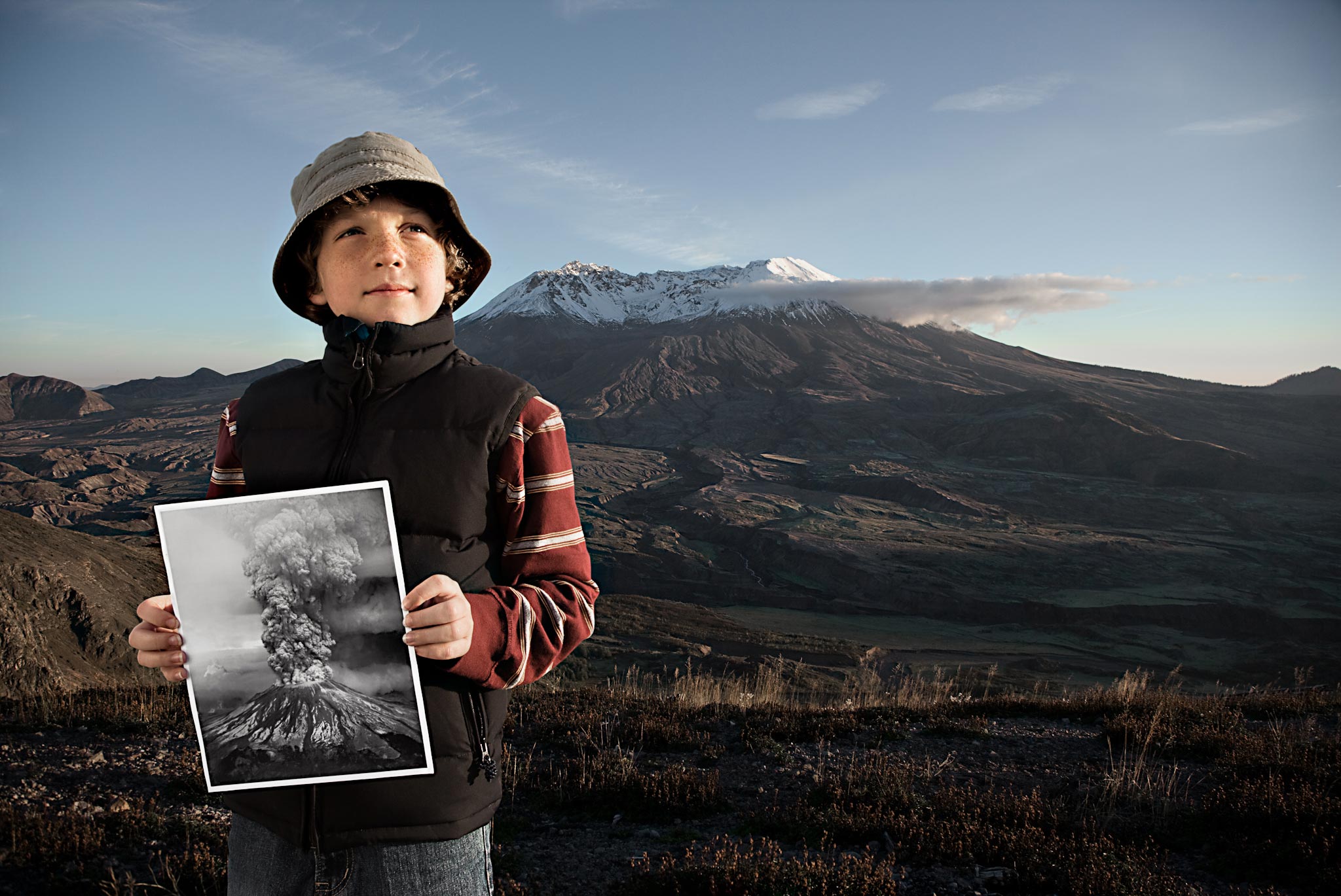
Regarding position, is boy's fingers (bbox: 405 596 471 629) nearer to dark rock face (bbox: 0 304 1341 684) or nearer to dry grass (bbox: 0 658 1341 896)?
dark rock face (bbox: 0 304 1341 684)

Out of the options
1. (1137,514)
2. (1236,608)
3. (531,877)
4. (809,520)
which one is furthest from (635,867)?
(1137,514)

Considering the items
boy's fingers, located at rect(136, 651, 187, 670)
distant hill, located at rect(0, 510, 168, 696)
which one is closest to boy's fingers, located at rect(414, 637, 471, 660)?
boy's fingers, located at rect(136, 651, 187, 670)

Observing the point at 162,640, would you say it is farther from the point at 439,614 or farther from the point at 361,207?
the point at 361,207

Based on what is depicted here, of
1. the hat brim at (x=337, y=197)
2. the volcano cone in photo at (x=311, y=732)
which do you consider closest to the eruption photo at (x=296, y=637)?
the volcano cone in photo at (x=311, y=732)

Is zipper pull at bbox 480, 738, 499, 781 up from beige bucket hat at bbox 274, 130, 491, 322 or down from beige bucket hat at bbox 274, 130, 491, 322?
down

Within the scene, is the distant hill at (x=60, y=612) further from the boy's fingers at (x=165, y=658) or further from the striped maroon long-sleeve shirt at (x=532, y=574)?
the striped maroon long-sleeve shirt at (x=532, y=574)

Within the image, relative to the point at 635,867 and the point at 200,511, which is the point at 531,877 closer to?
the point at 635,867

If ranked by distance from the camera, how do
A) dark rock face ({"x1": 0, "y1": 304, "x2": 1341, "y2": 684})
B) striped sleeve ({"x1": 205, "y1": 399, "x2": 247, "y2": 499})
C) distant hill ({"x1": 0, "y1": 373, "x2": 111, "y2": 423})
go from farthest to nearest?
distant hill ({"x1": 0, "y1": 373, "x2": 111, "y2": 423}) < dark rock face ({"x1": 0, "y1": 304, "x2": 1341, "y2": 684}) < striped sleeve ({"x1": 205, "y1": 399, "x2": 247, "y2": 499})

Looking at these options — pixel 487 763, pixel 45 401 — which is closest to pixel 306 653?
pixel 487 763
